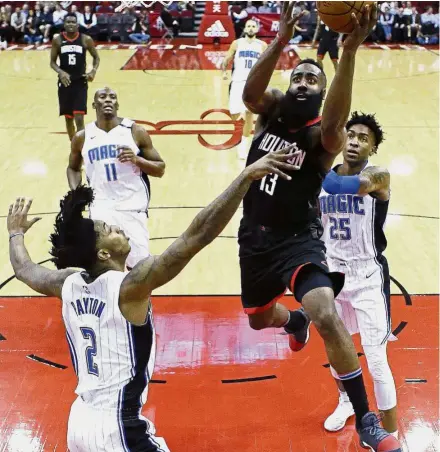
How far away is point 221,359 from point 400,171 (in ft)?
19.5

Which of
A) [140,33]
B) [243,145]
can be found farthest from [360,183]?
[140,33]

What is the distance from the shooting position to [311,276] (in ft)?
14.9

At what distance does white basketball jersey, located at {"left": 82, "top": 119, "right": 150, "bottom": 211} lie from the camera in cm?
650

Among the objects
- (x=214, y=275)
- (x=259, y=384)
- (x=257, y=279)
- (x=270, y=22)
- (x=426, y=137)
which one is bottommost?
(x=270, y=22)

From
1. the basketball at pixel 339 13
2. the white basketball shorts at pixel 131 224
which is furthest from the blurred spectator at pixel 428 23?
the basketball at pixel 339 13

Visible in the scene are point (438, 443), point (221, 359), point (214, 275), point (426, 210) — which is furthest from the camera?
point (426, 210)

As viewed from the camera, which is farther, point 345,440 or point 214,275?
point 214,275

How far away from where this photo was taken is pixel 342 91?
4.11 meters

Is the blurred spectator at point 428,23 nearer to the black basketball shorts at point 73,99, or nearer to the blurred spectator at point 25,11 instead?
the blurred spectator at point 25,11

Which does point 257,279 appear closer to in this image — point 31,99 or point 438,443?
point 438,443

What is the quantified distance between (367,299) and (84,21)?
22336 mm

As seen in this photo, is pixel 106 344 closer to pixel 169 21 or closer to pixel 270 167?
pixel 270 167

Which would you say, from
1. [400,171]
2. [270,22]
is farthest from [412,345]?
[270,22]

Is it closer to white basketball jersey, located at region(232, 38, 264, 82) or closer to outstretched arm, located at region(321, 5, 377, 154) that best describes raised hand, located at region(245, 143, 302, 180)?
outstretched arm, located at region(321, 5, 377, 154)
